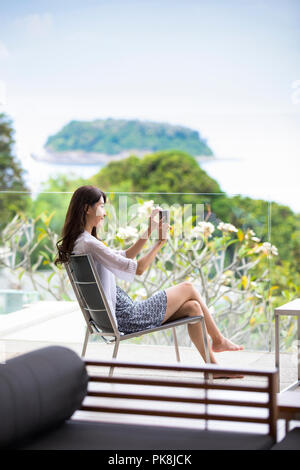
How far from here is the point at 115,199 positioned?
4.29m

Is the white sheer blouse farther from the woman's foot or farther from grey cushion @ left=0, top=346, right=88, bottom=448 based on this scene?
grey cushion @ left=0, top=346, right=88, bottom=448

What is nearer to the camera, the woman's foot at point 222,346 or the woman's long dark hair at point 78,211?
the woman's long dark hair at point 78,211

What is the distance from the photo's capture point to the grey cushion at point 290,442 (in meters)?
1.65

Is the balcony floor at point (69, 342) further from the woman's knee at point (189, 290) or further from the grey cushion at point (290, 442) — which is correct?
the grey cushion at point (290, 442)

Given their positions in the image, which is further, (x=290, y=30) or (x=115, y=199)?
(x=290, y=30)

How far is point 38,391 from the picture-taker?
64.5 inches

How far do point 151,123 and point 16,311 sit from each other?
16.5m

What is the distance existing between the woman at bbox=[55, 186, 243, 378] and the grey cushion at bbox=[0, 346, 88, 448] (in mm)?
1319

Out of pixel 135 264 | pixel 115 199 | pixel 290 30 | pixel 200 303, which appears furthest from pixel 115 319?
pixel 290 30

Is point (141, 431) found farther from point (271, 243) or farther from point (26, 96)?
point (26, 96)

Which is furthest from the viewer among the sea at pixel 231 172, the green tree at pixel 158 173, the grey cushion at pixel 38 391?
the green tree at pixel 158 173

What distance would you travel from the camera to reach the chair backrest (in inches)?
119

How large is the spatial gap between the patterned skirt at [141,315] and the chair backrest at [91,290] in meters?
0.12

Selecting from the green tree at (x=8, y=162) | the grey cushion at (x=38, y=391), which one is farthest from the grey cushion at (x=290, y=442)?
the green tree at (x=8, y=162)
